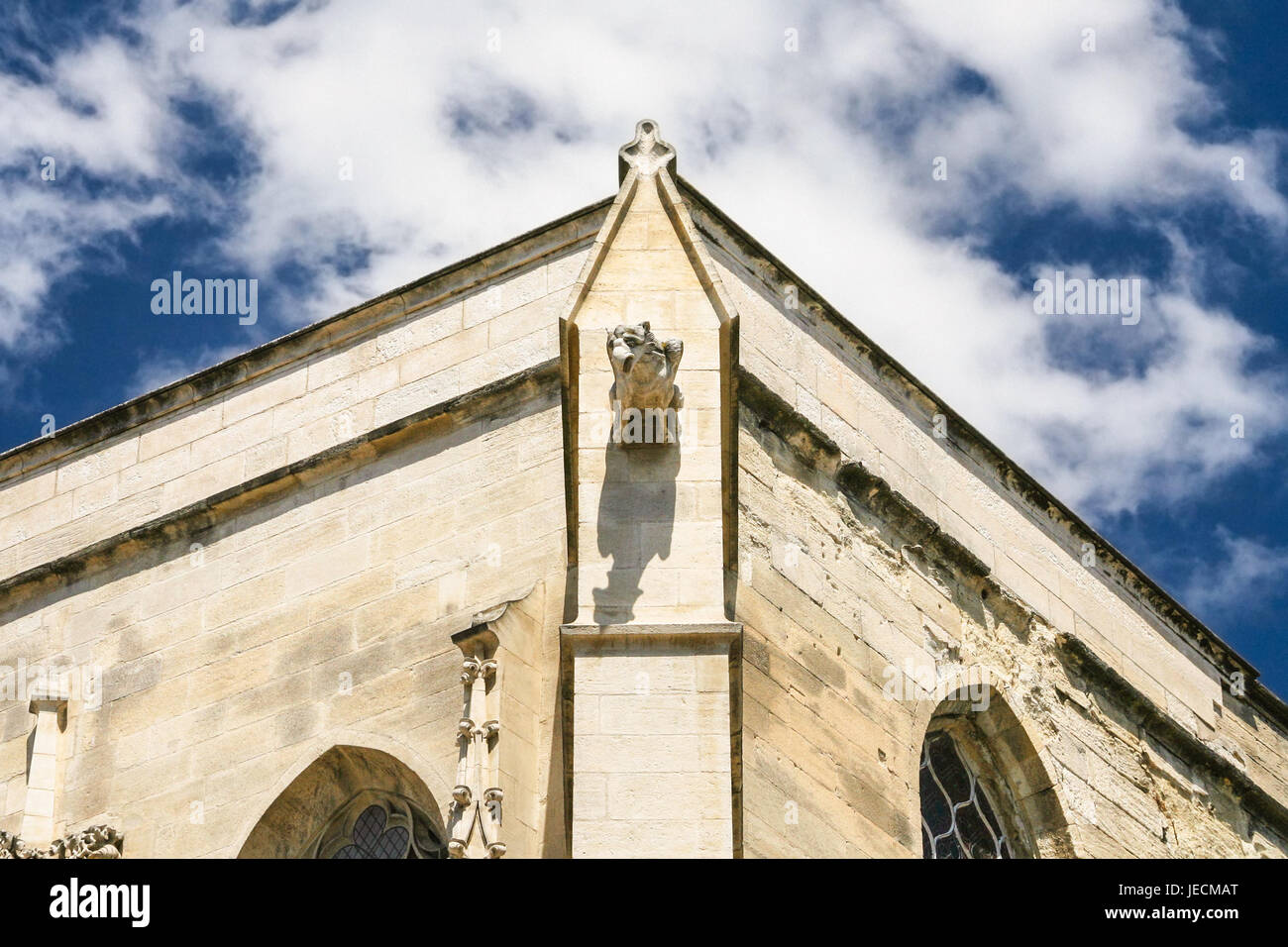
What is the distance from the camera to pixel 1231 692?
68.7ft

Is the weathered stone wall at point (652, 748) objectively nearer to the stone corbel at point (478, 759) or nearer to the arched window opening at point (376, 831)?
the stone corbel at point (478, 759)

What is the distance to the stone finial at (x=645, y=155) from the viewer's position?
15719 mm

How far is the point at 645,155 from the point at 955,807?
15.5 ft

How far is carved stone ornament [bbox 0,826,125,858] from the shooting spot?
661 inches

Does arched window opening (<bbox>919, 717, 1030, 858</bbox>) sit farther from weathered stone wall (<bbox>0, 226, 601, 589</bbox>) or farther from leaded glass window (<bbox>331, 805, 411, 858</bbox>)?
weathered stone wall (<bbox>0, 226, 601, 589</bbox>)

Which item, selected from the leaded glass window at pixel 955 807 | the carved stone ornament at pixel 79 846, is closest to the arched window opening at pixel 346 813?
the carved stone ornament at pixel 79 846

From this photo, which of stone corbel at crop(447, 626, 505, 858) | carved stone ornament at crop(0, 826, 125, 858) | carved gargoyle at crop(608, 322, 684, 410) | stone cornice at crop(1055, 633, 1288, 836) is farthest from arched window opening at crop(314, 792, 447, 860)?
stone cornice at crop(1055, 633, 1288, 836)

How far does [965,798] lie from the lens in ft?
59.6

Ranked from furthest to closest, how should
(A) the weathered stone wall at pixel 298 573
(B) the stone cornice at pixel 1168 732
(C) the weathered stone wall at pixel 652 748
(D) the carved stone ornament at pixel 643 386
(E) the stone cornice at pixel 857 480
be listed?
1. (B) the stone cornice at pixel 1168 732
2. (E) the stone cornice at pixel 857 480
3. (A) the weathered stone wall at pixel 298 573
4. (D) the carved stone ornament at pixel 643 386
5. (C) the weathered stone wall at pixel 652 748

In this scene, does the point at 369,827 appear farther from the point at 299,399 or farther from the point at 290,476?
the point at 299,399

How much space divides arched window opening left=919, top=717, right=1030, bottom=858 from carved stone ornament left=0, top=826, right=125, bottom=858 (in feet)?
15.4

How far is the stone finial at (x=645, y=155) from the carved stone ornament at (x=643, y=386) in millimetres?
1390
